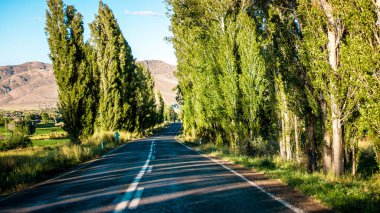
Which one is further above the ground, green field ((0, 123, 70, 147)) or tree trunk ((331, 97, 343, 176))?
tree trunk ((331, 97, 343, 176))

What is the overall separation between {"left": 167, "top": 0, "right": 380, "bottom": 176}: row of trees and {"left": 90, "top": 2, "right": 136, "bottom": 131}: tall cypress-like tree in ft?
54.9

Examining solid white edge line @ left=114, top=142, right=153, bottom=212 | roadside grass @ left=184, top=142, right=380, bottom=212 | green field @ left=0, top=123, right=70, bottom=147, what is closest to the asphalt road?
solid white edge line @ left=114, top=142, right=153, bottom=212

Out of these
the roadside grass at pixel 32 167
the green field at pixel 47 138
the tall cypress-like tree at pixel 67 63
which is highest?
the tall cypress-like tree at pixel 67 63

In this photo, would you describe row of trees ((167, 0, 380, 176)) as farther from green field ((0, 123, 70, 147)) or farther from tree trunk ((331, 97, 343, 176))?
green field ((0, 123, 70, 147))

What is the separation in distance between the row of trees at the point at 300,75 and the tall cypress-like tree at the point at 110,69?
659 inches

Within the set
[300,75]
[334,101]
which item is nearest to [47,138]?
[300,75]

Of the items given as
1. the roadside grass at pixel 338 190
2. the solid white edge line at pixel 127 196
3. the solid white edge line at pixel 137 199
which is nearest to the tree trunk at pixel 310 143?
the roadside grass at pixel 338 190

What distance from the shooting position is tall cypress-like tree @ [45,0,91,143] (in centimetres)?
2208

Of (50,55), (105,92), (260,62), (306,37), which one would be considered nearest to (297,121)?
(260,62)

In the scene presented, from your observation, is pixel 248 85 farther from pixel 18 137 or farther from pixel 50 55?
pixel 18 137

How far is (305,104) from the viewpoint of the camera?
11312 mm

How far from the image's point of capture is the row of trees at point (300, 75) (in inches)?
315

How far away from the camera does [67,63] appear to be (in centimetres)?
2214

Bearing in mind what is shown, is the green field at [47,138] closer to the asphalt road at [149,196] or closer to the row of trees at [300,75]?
the row of trees at [300,75]
